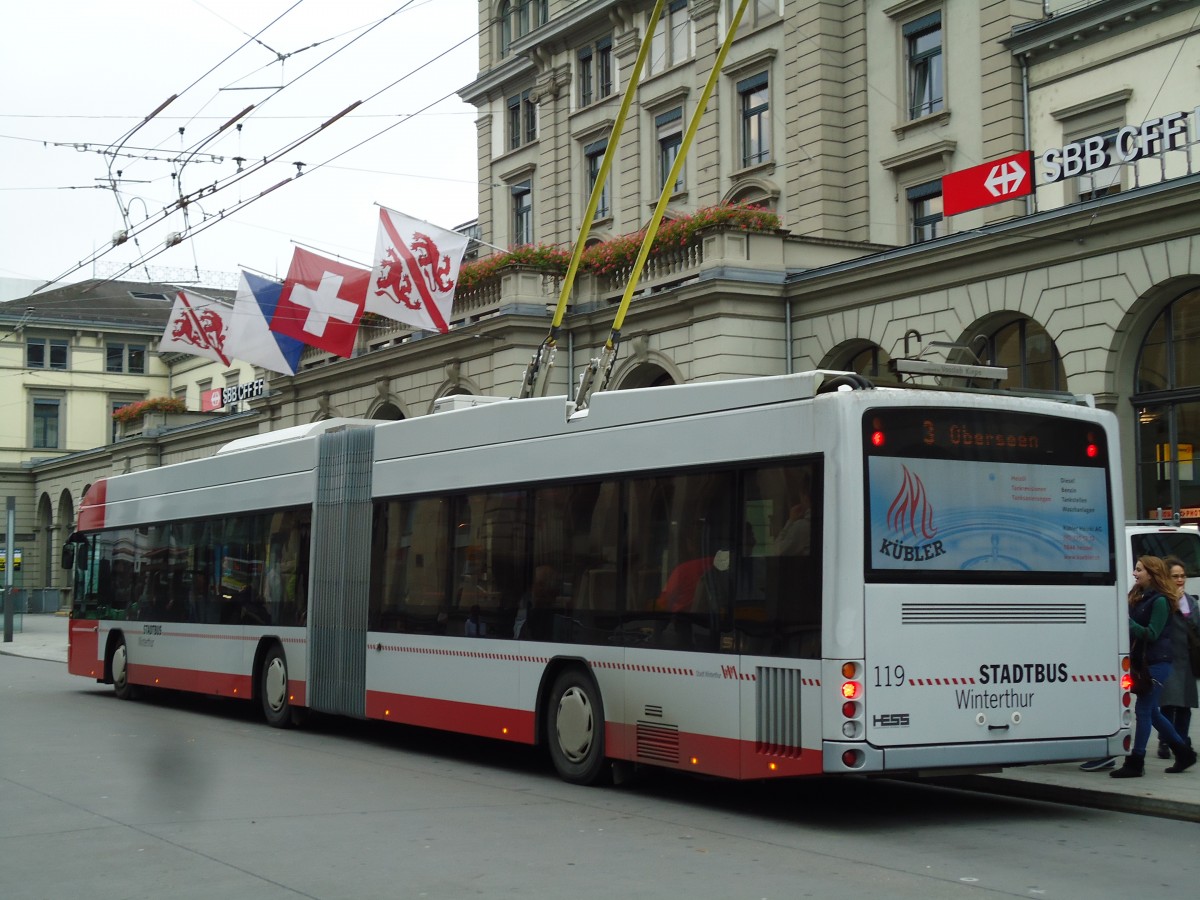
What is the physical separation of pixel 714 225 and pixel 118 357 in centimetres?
6070

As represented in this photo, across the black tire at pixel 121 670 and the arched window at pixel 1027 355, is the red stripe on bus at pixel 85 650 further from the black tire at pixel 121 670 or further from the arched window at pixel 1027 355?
the arched window at pixel 1027 355

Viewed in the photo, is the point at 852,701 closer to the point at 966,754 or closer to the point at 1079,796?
the point at 966,754

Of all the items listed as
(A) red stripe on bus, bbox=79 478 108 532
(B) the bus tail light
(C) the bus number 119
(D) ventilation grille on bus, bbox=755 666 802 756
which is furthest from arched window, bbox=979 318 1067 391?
(B) the bus tail light

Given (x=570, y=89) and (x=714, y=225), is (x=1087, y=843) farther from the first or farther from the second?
(x=570, y=89)

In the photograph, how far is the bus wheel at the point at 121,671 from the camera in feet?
71.1

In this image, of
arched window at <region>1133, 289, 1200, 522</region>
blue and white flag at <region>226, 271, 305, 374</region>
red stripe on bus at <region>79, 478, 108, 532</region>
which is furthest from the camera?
blue and white flag at <region>226, 271, 305, 374</region>

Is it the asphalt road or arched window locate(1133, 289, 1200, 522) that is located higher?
arched window locate(1133, 289, 1200, 522)

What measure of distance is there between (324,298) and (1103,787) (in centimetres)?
2383

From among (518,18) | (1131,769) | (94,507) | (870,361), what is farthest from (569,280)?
(518,18)

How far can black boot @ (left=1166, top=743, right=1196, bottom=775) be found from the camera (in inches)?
464

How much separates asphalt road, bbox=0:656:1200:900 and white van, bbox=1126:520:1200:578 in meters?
9.15

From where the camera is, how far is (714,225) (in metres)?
27.4

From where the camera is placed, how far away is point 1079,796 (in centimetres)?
1105

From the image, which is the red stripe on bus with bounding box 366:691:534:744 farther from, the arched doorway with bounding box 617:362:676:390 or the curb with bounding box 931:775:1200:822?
the arched doorway with bounding box 617:362:676:390
